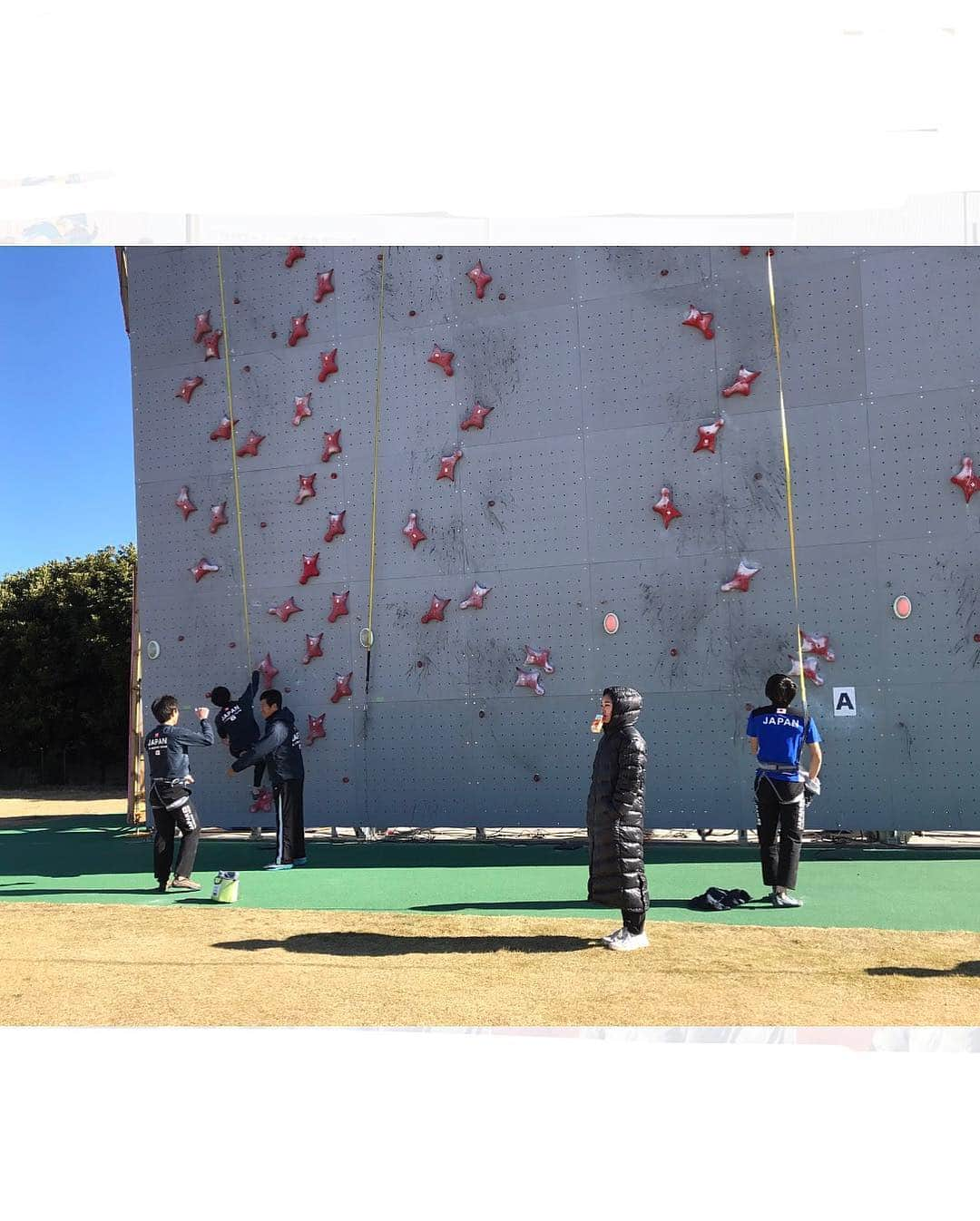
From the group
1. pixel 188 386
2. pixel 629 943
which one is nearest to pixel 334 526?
pixel 188 386

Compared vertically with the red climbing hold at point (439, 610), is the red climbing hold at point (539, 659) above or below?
below

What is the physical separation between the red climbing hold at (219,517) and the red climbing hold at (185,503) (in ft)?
1.07

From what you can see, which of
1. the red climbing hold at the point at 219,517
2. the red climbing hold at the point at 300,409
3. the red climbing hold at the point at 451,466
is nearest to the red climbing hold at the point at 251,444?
the red climbing hold at the point at 300,409

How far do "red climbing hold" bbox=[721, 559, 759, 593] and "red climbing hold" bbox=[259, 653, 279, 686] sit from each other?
5.57m

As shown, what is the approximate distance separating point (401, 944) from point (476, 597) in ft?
17.7

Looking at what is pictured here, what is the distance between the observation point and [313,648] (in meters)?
12.5

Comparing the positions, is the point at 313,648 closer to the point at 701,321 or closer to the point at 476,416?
the point at 476,416

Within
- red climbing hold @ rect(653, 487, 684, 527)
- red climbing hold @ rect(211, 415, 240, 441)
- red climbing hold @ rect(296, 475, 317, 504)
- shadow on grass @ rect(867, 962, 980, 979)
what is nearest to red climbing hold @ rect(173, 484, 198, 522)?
red climbing hold @ rect(211, 415, 240, 441)

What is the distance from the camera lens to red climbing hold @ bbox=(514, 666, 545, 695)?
37.5ft

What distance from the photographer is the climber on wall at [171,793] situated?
30.2 feet

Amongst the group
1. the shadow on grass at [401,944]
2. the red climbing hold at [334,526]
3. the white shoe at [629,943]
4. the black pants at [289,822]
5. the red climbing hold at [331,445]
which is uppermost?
the red climbing hold at [331,445]

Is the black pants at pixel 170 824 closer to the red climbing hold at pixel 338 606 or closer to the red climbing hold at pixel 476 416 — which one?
the red climbing hold at pixel 338 606
